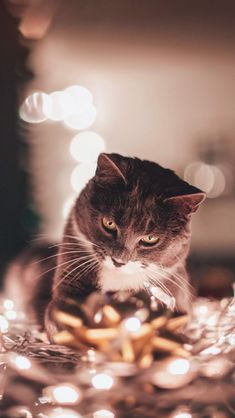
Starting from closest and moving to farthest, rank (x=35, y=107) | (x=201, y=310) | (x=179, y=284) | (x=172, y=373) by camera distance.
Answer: (x=172, y=373) < (x=179, y=284) < (x=201, y=310) < (x=35, y=107)

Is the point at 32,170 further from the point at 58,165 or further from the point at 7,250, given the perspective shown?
the point at 7,250

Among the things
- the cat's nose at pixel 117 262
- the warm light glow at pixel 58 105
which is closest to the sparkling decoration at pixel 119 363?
the cat's nose at pixel 117 262

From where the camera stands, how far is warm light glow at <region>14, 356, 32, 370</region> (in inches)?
37.3

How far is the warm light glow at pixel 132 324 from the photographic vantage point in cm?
102

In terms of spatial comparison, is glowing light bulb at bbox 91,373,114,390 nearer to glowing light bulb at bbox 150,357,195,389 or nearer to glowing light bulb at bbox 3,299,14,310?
glowing light bulb at bbox 150,357,195,389

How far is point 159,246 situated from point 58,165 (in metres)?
0.76

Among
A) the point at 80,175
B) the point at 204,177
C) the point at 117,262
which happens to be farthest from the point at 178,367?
the point at 204,177

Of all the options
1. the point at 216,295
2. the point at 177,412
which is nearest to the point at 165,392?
the point at 177,412

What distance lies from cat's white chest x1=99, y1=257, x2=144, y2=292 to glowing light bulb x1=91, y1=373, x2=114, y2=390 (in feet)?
0.60

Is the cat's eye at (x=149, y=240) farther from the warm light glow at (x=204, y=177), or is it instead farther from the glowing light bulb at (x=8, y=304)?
the warm light glow at (x=204, y=177)

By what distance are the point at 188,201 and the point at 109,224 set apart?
167 millimetres

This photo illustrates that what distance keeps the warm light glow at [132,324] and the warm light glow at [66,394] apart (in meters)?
0.19

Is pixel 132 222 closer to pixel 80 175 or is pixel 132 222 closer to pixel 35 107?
pixel 80 175

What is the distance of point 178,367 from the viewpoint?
959 millimetres
